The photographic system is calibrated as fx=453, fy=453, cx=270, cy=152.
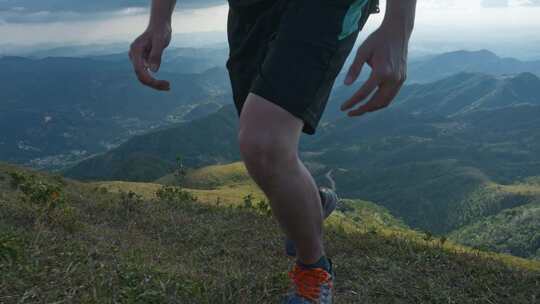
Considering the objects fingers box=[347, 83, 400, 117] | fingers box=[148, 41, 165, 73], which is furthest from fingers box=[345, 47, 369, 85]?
fingers box=[148, 41, 165, 73]

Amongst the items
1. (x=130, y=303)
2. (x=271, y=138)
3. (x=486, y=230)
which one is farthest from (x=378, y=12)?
(x=486, y=230)

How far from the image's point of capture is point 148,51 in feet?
11.1

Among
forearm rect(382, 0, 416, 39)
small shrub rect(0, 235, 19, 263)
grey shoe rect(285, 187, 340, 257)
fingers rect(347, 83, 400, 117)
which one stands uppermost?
forearm rect(382, 0, 416, 39)

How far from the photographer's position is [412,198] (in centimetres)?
19550

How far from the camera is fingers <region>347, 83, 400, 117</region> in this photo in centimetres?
221

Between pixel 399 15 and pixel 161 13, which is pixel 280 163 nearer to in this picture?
pixel 399 15

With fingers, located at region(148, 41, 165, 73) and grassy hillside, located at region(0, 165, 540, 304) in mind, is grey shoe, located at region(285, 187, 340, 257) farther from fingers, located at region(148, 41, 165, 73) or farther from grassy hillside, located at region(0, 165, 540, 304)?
fingers, located at region(148, 41, 165, 73)

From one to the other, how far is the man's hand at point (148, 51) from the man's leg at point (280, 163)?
1.06 metres

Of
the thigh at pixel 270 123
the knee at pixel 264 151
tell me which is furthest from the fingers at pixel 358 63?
the knee at pixel 264 151

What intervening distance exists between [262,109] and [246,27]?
101 cm

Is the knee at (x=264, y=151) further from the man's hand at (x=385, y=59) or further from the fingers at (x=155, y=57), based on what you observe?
the fingers at (x=155, y=57)

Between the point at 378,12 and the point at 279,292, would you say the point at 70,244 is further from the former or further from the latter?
the point at 378,12

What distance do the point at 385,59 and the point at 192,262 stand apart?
3758 mm

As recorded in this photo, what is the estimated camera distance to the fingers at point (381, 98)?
2.21 metres
